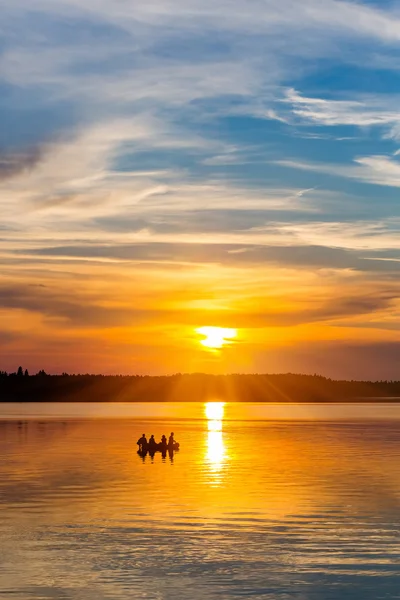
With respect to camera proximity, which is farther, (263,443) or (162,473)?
(263,443)

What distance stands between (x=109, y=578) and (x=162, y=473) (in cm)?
3950

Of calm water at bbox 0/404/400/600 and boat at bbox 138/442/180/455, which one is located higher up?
boat at bbox 138/442/180/455

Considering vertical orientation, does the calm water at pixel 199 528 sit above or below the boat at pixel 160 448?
below

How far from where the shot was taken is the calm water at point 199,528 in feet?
101

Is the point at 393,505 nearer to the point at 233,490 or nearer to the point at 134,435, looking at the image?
the point at 233,490

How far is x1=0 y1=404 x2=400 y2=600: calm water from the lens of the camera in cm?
3080

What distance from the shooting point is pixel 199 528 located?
4206cm

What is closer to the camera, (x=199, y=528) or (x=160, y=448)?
(x=199, y=528)

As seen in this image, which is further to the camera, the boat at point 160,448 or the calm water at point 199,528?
the boat at point 160,448

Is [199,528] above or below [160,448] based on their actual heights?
below

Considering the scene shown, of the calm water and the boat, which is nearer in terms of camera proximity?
the calm water

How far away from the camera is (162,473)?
70875 millimetres

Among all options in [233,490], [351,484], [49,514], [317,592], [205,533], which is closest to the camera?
[317,592]

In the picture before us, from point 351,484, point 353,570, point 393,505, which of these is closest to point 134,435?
point 351,484
